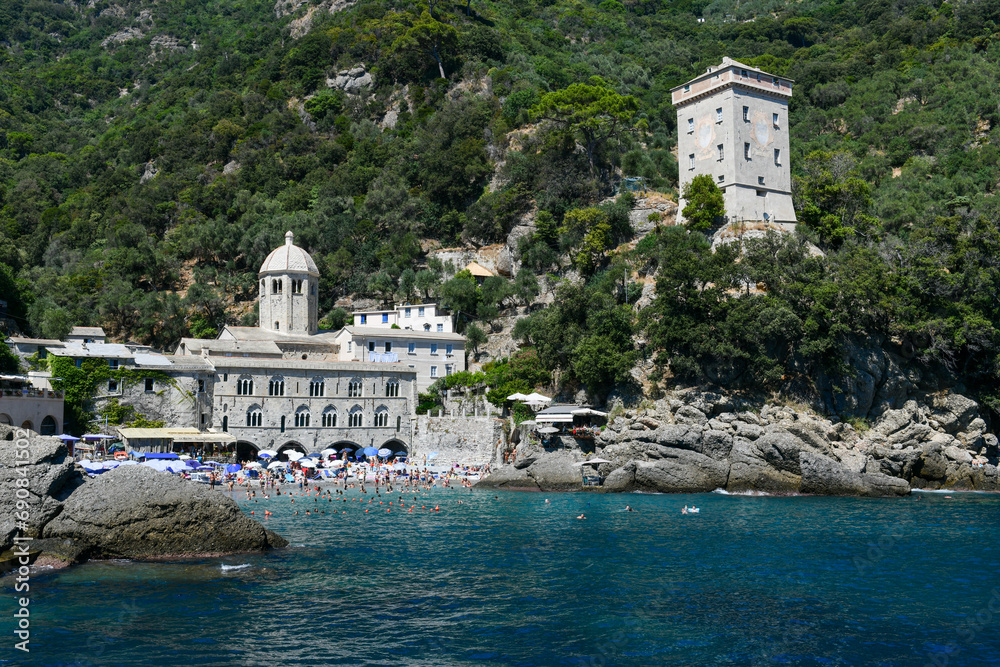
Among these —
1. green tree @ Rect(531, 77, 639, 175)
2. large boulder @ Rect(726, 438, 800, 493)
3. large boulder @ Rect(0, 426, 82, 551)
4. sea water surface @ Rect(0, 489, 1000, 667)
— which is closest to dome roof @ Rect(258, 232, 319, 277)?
green tree @ Rect(531, 77, 639, 175)

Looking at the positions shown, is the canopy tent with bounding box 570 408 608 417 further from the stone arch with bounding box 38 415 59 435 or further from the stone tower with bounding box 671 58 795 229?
the stone arch with bounding box 38 415 59 435

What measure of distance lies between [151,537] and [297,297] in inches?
1614

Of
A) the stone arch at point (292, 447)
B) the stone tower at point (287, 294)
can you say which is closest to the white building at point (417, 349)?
the stone tower at point (287, 294)

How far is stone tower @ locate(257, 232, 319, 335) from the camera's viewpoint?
6456 cm

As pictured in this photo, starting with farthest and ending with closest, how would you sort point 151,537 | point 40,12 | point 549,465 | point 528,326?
point 40,12 → point 528,326 → point 549,465 → point 151,537

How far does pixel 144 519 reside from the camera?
25.2 meters

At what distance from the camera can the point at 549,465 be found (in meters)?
47.6

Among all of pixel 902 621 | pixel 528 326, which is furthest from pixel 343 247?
pixel 902 621

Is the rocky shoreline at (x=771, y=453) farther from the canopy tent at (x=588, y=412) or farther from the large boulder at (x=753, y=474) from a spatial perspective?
the canopy tent at (x=588, y=412)

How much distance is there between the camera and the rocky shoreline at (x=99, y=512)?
79.8ft

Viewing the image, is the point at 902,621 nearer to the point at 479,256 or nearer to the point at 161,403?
the point at 161,403

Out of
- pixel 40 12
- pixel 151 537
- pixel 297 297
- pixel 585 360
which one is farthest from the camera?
pixel 40 12

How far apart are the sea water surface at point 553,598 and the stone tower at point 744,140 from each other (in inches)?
1147

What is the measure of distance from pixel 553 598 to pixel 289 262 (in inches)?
1863
